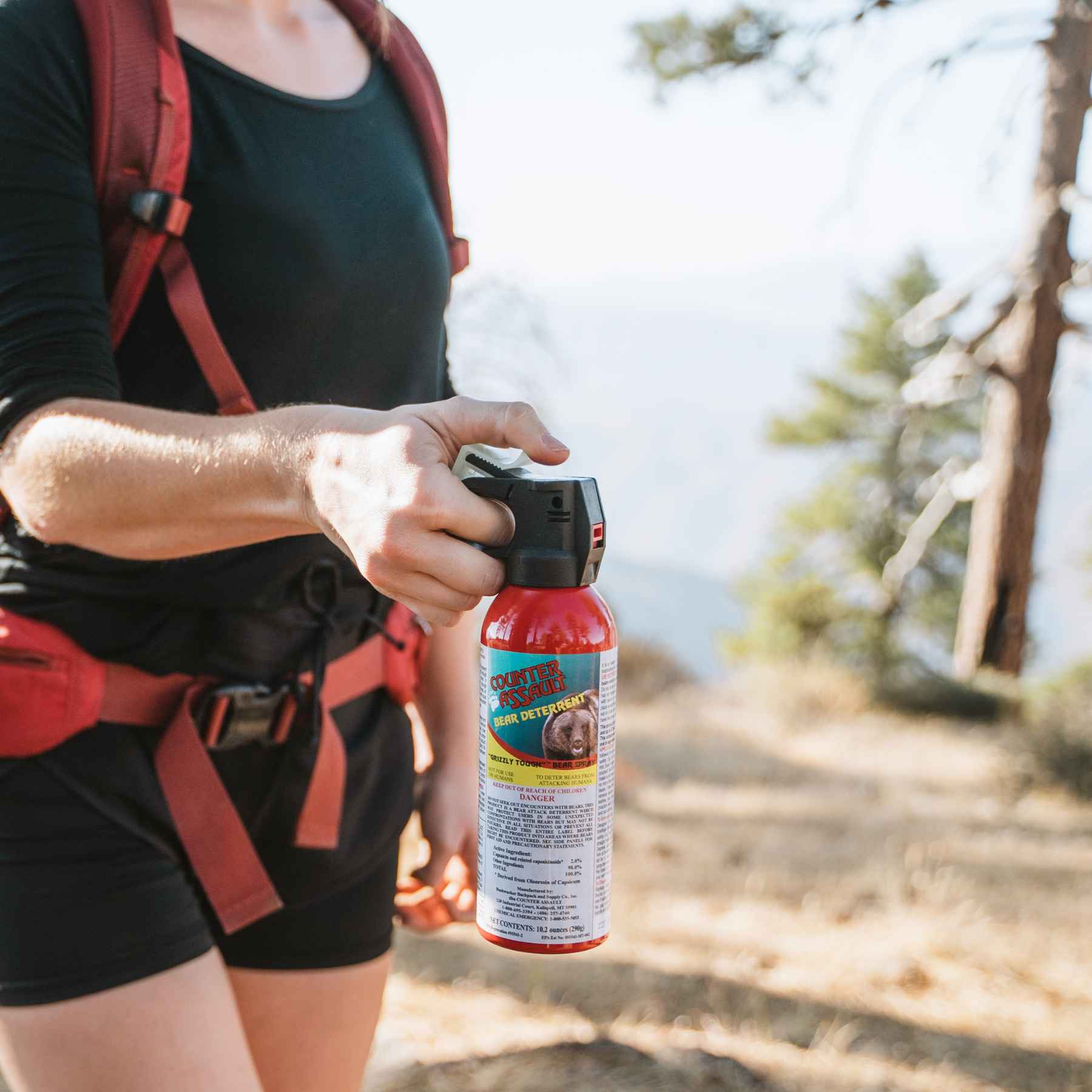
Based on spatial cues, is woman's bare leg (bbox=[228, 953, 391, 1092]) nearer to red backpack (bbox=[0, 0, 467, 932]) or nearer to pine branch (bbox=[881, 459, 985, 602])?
red backpack (bbox=[0, 0, 467, 932])

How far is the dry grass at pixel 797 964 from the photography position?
347 centimetres

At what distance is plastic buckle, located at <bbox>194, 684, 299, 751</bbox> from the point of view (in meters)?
1.54

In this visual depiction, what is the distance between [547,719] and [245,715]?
586 mm

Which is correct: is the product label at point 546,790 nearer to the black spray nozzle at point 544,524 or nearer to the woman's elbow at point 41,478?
the black spray nozzle at point 544,524

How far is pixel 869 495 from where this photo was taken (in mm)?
23578

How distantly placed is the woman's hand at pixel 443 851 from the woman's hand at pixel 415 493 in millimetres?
876

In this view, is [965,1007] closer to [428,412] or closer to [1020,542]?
[428,412]

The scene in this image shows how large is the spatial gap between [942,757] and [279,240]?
8929 millimetres

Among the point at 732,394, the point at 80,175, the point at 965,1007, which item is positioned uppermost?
the point at 80,175

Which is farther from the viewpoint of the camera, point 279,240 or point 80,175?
point 279,240

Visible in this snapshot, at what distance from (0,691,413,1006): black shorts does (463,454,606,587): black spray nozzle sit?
0.67 m

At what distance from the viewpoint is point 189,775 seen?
5.02 feet

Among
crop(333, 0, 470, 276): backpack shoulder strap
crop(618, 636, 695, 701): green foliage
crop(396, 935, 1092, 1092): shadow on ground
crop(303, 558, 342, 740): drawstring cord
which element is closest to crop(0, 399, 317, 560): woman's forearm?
crop(303, 558, 342, 740): drawstring cord

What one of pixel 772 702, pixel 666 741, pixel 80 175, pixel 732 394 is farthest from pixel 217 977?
pixel 732 394
